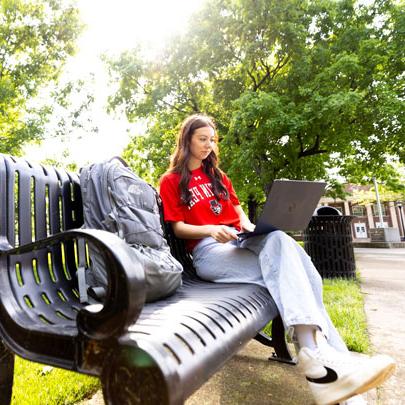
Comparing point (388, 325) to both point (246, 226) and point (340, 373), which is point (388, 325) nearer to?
point (246, 226)

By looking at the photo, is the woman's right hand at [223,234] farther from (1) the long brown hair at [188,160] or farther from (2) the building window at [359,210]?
(2) the building window at [359,210]

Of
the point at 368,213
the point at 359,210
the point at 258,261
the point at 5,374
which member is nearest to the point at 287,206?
the point at 258,261

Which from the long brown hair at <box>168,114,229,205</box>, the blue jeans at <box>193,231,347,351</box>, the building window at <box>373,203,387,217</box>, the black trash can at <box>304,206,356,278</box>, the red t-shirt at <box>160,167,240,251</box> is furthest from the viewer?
the building window at <box>373,203,387,217</box>

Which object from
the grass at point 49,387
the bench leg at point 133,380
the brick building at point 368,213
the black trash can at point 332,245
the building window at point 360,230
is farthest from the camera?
the building window at point 360,230

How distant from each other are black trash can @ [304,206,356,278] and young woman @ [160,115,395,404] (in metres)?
3.52

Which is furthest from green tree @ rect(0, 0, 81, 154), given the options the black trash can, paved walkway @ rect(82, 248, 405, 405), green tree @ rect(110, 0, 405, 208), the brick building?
the brick building

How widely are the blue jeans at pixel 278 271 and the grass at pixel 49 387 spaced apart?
35.6 inches

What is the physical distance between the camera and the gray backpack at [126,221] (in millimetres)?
1469

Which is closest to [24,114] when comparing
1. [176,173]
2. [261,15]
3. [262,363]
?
[261,15]

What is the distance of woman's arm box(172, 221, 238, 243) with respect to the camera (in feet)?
6.64

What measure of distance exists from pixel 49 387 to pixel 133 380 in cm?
135

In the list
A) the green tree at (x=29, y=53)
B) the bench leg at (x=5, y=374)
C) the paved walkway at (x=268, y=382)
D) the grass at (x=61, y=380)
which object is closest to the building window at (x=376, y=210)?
the green tree at (x=29, y=53)

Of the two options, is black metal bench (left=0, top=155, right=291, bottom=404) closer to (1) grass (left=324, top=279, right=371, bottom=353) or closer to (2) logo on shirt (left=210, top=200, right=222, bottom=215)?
(2) logo on shirt (left=210, top=200, right=222, bottom=215)

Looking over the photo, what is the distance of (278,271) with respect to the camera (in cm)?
177
